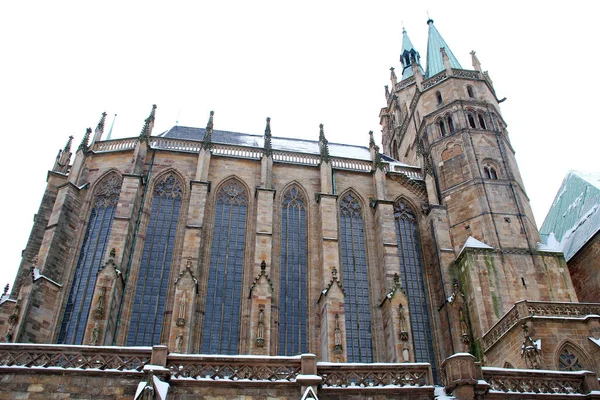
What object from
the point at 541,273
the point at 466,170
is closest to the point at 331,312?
the point at 541,273

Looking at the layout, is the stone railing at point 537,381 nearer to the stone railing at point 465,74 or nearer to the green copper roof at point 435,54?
the stone railing at point 465,74

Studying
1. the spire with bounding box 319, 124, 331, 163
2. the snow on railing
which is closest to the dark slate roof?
the spire with bounding box 319, 124, 331, 163

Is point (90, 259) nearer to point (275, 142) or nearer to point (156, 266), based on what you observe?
point (156, 266)

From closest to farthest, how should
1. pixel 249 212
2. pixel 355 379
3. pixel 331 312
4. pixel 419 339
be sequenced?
pixel 355 379 < pixel 331 312 < pixel 419 339 < pixel 249 212

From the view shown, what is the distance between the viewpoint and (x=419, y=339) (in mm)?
23469

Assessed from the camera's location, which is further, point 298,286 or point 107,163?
point 107,163

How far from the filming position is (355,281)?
24.5 m

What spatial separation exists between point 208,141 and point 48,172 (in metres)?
7.70

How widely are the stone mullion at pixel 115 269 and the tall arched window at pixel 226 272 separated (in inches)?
131

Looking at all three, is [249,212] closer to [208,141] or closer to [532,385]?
[208,141]

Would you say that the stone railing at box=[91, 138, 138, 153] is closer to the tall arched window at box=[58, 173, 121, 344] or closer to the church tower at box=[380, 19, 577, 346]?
the tall arched window at box=[58, 173, 121, 344]

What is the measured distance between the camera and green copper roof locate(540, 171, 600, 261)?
2631cm

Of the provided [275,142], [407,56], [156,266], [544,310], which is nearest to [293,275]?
[156,266]

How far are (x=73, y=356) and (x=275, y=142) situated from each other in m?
22.7
